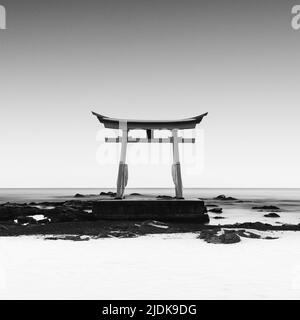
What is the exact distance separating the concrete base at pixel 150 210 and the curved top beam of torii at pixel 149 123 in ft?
8.53

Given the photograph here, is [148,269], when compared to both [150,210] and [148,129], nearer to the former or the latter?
[150,210]

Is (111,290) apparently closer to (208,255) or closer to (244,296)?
(244,296)

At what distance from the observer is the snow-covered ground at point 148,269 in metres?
4.75

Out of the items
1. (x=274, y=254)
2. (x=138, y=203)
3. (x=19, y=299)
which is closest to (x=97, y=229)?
(x=138, y=203)

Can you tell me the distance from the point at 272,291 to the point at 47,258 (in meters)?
4.14

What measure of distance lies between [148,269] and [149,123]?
7.73 metres

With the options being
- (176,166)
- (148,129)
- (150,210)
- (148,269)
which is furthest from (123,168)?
(148,269)

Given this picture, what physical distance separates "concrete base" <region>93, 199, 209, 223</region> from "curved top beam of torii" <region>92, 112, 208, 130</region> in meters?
2.60

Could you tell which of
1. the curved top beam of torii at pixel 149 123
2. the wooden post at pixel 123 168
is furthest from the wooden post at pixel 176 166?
the wooden post at pixel 123 168

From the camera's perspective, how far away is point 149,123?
13297mm

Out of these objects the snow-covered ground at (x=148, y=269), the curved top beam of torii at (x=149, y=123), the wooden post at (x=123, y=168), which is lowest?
the snow-covered ground at (x=148, y=269)

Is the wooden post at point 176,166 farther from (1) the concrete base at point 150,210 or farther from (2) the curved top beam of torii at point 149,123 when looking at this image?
(1) the concrete base at point 150,210

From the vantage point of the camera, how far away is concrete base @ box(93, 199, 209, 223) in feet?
43.2

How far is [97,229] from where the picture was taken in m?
11.2
